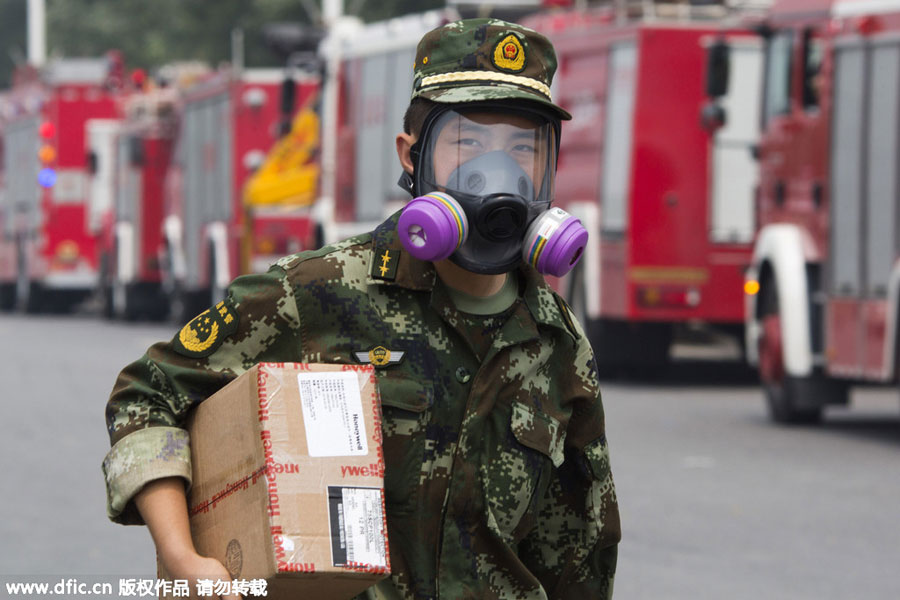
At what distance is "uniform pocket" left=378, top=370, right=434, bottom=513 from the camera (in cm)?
323

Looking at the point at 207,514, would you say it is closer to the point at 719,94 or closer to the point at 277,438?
the point at 277,438

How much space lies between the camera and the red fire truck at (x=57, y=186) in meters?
36.2

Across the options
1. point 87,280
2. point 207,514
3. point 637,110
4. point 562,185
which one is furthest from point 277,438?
point 87,280

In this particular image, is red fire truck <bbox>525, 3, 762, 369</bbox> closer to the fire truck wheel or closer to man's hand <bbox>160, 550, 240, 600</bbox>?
the fire truck wheel

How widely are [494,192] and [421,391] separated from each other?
0.35 meters

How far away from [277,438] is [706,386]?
15.5 m

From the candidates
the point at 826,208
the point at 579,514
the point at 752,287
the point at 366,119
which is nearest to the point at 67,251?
the point at 366,119

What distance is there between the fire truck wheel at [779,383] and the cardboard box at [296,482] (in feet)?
37.1

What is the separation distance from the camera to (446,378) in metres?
3.27


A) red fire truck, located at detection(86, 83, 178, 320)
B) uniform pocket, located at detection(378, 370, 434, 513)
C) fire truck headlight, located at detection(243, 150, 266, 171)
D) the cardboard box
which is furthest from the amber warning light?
red fire truck, located at detection(86, 83, 178, 320)

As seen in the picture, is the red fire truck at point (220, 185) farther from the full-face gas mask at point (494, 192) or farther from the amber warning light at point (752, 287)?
the full-face gas mask at point (494, 192)

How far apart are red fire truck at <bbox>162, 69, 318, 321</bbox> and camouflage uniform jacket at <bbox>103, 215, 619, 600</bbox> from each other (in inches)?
856

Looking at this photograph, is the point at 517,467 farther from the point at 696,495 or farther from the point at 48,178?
the point at 48,178

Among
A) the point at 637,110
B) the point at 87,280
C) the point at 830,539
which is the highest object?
the point at 637,110
